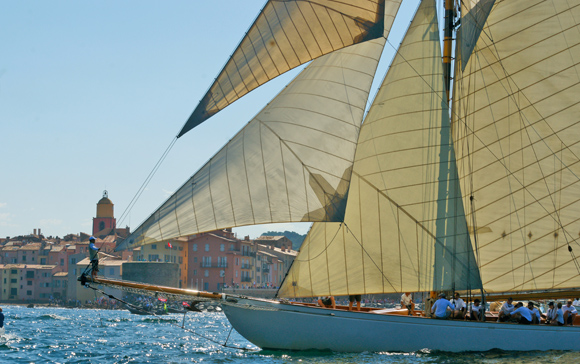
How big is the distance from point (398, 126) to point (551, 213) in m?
5.27

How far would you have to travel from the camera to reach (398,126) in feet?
60.6

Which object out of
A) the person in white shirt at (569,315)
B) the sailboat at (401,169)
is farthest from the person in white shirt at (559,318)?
the person in white shirt at (569,315)

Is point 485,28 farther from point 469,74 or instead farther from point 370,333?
point 370,333

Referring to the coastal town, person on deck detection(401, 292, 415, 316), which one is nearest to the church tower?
the coastal town

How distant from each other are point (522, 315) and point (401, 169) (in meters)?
5.11

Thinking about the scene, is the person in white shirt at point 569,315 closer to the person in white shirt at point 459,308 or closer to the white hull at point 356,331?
the white hull at point 356,331

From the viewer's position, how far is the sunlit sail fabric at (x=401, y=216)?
18.0 m

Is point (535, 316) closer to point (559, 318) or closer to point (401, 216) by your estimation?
point (559, 318)

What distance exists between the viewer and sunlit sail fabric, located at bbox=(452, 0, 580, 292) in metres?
19.7

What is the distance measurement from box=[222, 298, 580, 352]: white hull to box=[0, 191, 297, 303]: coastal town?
60.3 m

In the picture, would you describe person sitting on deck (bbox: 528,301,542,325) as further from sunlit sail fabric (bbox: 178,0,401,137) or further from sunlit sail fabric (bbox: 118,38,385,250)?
sunlit sail fabric (bbox: 178,0,401,137)

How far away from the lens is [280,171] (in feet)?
53.5

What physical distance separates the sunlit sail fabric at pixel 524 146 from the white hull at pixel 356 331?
220cm

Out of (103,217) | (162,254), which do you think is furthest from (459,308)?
(103,217)
